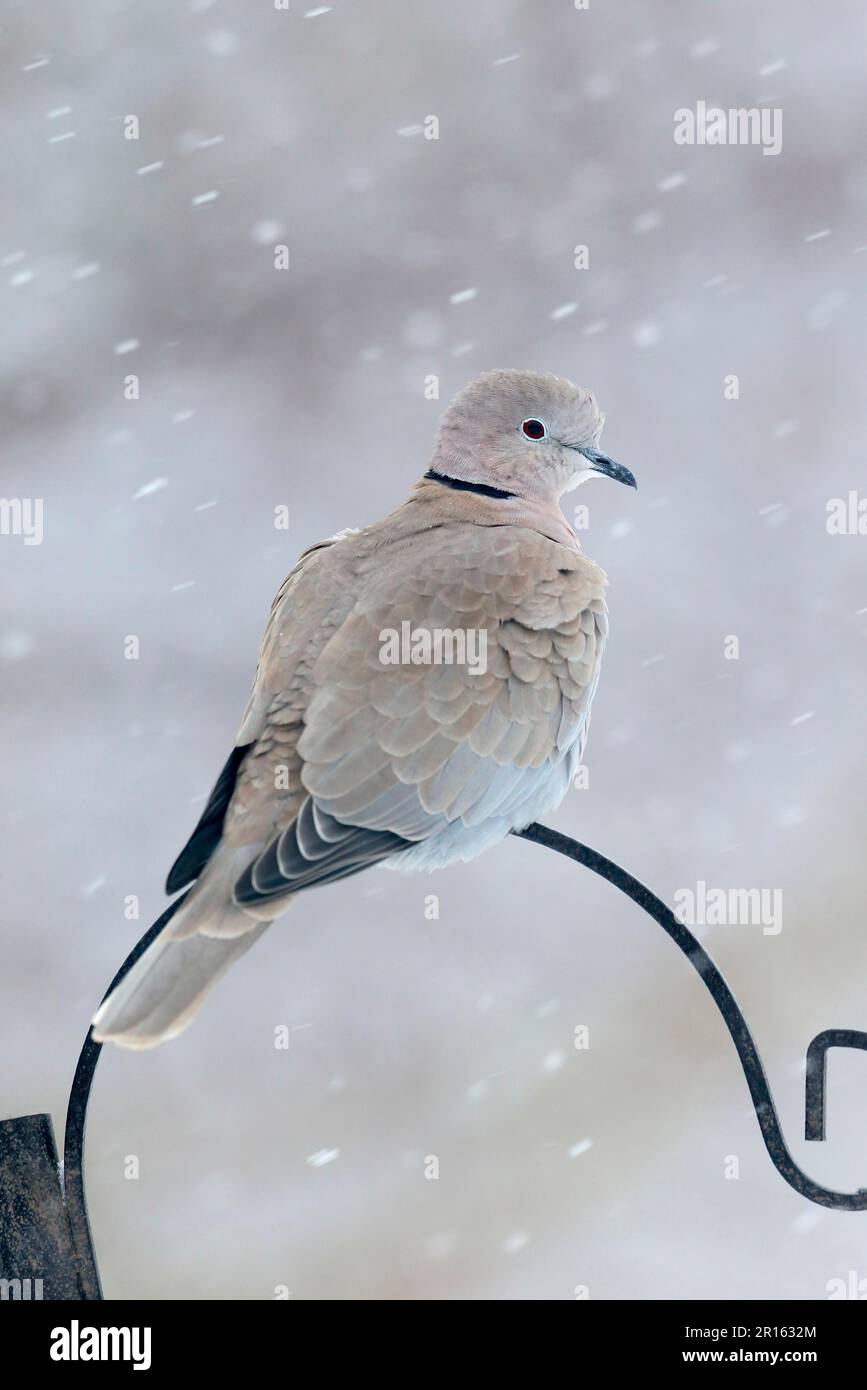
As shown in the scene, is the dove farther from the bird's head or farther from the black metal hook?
the black metal hook

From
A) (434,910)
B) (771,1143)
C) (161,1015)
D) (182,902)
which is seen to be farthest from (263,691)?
(434,910)

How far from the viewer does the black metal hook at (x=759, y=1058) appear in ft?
3.93

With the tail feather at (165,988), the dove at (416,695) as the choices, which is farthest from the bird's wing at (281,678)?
the tail feather at (165,988)

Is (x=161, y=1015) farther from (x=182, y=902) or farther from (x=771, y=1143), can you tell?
(x=771, y=1143)

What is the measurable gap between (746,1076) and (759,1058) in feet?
0.08

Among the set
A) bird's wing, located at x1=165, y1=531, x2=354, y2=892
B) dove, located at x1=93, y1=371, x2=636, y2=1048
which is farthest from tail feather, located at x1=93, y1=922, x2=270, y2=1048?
bird's wing, located at x1=165, y1=531, x2=354, y2=892

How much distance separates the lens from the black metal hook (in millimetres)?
1199

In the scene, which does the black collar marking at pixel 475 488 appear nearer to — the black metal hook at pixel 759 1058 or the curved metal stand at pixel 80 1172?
the black metal hook at pixel 759 1058

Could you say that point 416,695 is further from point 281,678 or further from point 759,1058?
point 759,1058

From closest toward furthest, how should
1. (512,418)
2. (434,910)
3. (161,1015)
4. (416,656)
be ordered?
(161,1015) → (416,656) → (512,418) → (434,910)

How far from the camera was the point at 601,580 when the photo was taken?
1560mm

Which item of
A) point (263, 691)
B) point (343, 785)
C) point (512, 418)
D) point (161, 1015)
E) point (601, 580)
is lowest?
point (161, 1015)

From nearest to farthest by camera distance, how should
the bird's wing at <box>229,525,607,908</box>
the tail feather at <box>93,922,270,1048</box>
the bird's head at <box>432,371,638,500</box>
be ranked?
1. the tail feather at <box>93,922,270,1048</box>
2. the bird's wing at <box>229,525,607,908</box>
3. the bird's head at <box>432,371,638,500</box>
